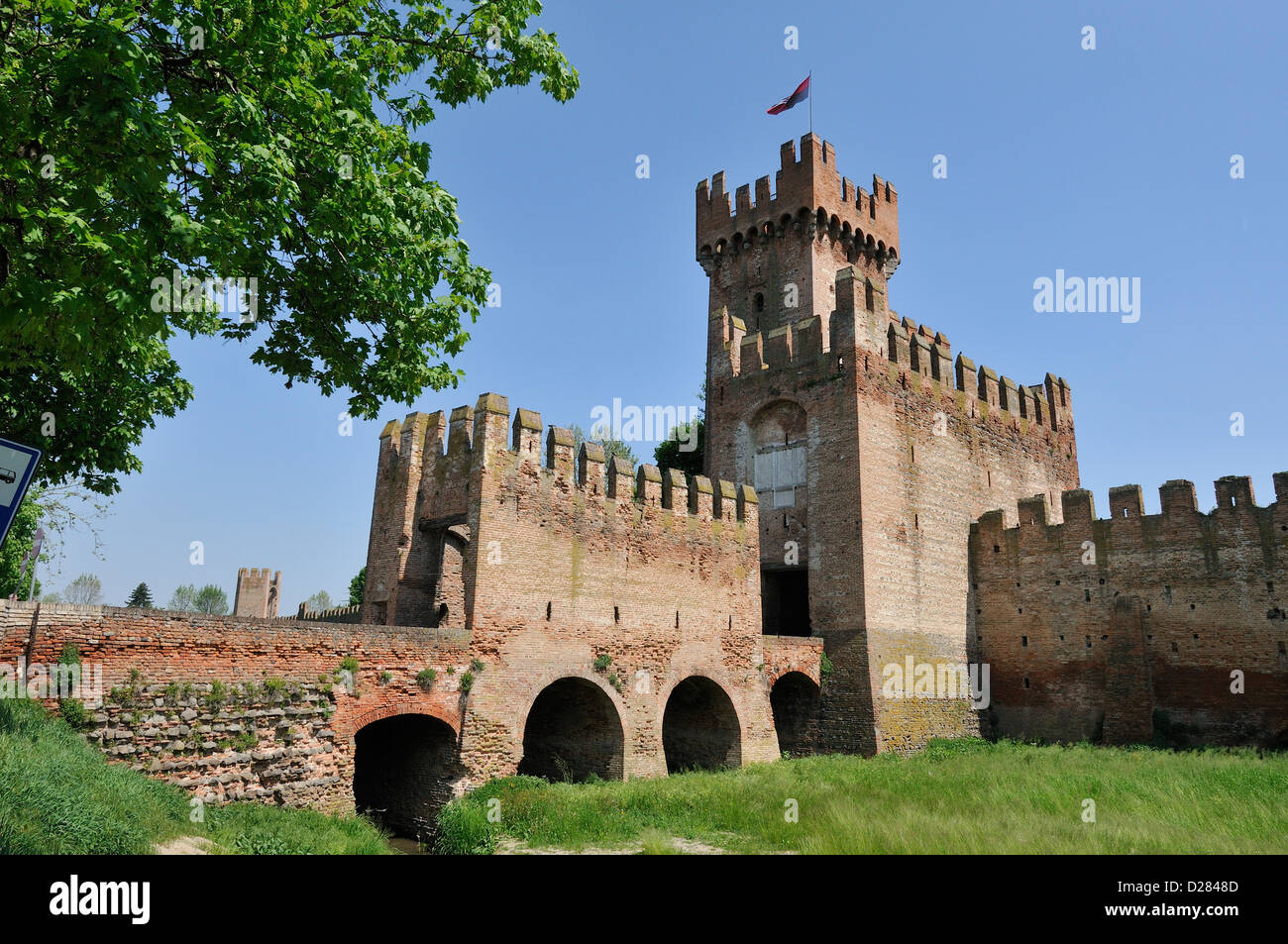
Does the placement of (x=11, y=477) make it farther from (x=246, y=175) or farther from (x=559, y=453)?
(x=559, y=453)

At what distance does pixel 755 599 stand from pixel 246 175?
1817 cm

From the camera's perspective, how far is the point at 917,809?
1455 centimetres

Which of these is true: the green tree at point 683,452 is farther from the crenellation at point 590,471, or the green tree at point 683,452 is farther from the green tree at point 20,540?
the green tree at point 20,540

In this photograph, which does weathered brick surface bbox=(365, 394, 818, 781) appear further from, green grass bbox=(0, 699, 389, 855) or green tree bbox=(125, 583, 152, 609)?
green tree bbox=(125, 583, 152, 609)

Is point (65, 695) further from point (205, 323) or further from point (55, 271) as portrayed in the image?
point (205, 323)

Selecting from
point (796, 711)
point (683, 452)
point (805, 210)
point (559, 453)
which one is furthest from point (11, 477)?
point (683, 452)

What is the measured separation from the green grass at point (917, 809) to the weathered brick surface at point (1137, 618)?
11.4ft

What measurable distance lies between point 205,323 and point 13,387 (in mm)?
3245

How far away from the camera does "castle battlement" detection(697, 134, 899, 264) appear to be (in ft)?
100

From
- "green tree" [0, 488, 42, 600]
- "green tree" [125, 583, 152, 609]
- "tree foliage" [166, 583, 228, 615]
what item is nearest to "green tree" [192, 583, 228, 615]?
"tree foliage" [166, 583, 228, 615]

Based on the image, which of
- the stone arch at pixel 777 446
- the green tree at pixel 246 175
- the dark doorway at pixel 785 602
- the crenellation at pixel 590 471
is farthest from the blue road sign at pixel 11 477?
the dark doorway at pixel 785 602

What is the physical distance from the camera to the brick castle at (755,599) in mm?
13641

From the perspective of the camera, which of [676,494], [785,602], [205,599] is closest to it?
[676,494]

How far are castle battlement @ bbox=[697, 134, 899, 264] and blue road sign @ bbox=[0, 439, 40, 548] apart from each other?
28.8 m
